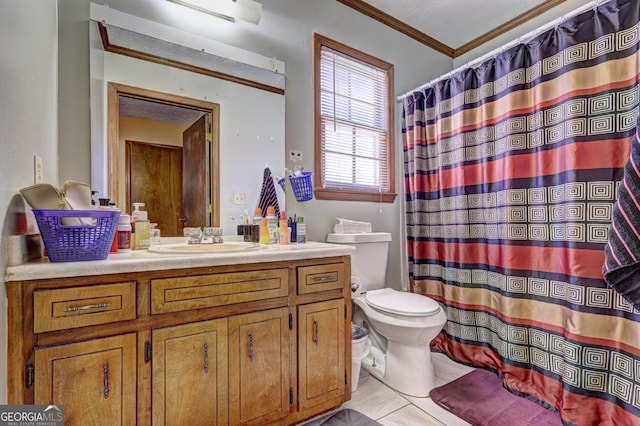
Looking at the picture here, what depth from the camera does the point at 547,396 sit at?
1579 millimetres

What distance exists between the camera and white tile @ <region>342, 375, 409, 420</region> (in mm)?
1533

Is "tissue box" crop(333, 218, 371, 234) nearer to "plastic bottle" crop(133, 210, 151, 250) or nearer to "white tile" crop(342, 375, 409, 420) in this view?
"white tile" crop(342, 375, 409, 420)

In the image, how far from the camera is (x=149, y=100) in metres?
1.53

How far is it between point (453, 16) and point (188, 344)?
282 cm

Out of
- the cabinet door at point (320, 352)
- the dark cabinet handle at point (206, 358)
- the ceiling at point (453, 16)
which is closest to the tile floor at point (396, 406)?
the cabinet door at point (320, 352)

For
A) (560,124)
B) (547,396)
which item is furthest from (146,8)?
(547,396)

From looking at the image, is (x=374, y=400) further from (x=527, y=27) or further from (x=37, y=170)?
(x=527, y=27)

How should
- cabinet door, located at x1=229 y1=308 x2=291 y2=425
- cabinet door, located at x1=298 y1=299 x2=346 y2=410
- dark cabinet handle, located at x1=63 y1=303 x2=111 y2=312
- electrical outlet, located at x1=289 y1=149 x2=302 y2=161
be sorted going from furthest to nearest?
electrical outlet, located at x1=289 y1=149 x2=302 y2=161 < cabinet door, located at x1=298 y1=299 x2=346 y2=410 < cabinet door, located at x1=229 y1=308 x2=291 y2=425 < dark cabinet handle, located at x1=63 y1=303 x2=111 y2=312

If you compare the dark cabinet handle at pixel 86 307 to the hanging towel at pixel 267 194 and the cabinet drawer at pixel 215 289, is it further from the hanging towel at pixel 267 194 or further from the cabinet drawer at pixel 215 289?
the hanging towel at pixel 267 194

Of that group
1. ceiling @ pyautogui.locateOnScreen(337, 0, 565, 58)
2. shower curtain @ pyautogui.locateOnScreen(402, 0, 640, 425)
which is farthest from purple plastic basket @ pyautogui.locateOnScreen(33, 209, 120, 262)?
ceiling @ pyautogui.locateOnScreen(337, 0, 565, 58)

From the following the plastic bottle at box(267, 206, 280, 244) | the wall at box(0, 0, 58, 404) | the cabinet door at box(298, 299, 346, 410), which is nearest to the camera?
the wall at box(0, 0, 58, 404)

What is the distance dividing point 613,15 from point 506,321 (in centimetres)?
164

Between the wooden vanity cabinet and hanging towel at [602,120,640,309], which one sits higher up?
hanging towel at [602,120,640,309]
